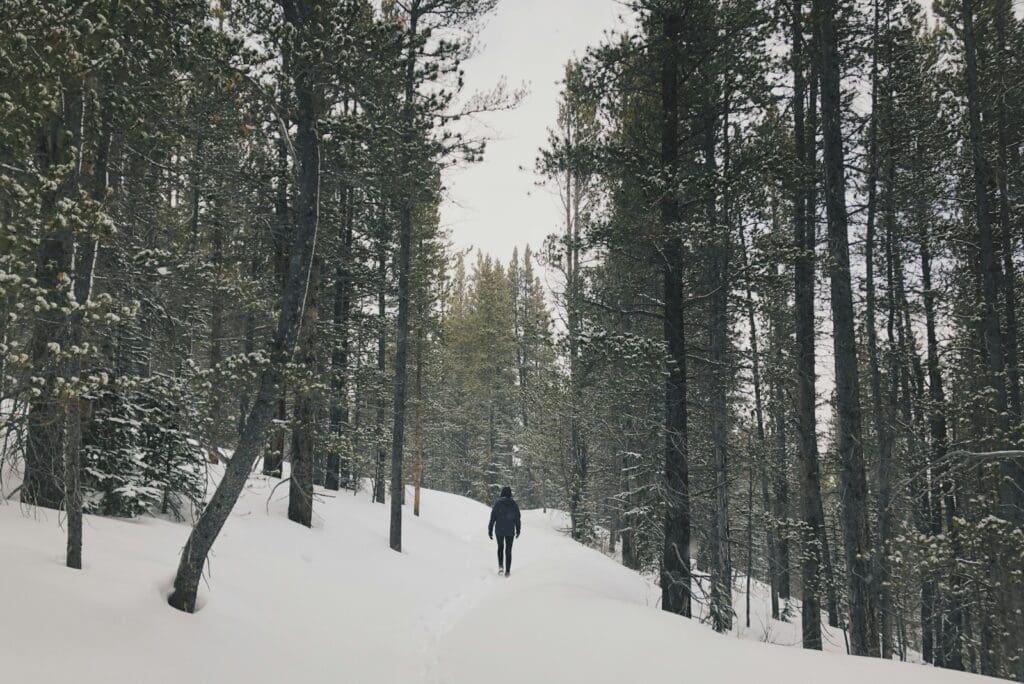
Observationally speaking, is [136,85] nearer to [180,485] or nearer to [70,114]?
[70,114]

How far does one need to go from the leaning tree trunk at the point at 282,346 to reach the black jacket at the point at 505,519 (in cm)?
743

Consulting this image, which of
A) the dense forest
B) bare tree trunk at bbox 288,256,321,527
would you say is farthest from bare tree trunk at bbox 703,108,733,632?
bare tree trunk at bbox 288,256,321,527

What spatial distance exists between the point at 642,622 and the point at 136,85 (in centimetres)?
851

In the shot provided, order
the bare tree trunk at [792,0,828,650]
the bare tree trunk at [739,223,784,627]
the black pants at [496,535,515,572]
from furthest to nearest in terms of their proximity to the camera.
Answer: the black pants at [496,535,515,572] < the bare tree trunk at [792,0,828,650] < the bare tree trunk at [739,223,784,627]

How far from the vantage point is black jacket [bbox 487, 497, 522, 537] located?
12.6m

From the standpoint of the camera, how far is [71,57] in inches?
170

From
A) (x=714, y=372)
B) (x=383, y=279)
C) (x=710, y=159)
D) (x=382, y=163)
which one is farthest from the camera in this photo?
(x=383, y=279)

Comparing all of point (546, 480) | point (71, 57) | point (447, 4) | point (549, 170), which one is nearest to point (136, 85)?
point (71, 57)

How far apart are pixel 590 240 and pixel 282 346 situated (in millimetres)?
5083

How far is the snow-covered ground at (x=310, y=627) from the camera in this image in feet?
13.7

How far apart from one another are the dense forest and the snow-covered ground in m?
0.63

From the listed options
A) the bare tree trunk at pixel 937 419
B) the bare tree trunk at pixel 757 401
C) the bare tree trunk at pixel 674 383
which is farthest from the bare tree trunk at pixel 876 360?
the bare tree trunk at pixel 674 383

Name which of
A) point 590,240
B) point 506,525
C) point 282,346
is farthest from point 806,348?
A: point 282,346

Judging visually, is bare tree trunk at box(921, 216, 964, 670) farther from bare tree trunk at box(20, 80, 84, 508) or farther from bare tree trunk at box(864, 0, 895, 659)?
bare tree trunk at box(20, 80, 84, 508)
